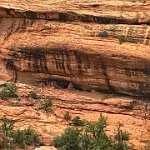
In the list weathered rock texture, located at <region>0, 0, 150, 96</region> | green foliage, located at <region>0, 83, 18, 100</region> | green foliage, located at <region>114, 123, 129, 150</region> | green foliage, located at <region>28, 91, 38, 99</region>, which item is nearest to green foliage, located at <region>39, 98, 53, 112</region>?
green foliage, located at <region>28, 91, 38, 99</region>

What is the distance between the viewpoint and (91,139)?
105 feet

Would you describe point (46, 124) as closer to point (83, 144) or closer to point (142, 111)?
point (83, 144)

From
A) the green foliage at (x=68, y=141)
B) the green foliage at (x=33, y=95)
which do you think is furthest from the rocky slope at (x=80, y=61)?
the green foliage at (x=68, y=141)

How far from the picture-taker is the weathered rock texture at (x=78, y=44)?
3359 cm

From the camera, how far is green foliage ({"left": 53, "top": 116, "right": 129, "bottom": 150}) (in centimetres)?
3147

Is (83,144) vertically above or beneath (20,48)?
beneath

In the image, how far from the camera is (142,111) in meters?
33.8

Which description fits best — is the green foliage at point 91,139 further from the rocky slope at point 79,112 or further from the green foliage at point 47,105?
the green foliage at point 47,105

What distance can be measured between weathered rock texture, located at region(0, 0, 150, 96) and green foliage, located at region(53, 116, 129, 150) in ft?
10.8

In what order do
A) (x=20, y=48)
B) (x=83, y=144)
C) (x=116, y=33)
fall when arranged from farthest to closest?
1. (x=20, y=48)
2. (x=116, y=33)
3. (x=83, y=144)

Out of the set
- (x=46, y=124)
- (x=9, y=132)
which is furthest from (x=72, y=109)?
(x=9, y=132)

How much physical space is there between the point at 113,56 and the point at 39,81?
5.85m

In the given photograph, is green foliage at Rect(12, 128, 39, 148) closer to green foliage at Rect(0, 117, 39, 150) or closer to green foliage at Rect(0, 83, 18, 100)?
green foliage at Rect(0, 117, 39, 150)

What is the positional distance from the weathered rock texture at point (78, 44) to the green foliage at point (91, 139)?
10.8ft
